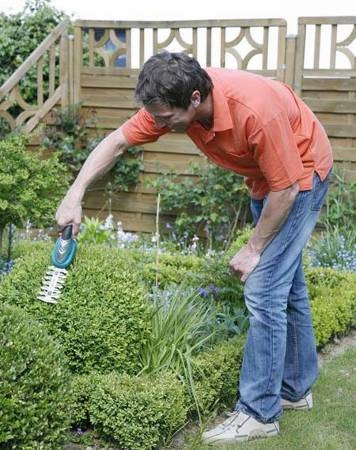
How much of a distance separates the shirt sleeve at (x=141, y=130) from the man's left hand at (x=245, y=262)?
0.66 meters

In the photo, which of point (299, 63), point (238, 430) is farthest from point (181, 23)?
point (238, 430)

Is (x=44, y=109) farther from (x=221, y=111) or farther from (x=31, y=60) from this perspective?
(x=221, y=111)

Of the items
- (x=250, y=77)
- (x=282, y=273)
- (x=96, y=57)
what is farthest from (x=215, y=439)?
(x=96, y=57)

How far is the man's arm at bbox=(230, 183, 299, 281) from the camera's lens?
2859 millimetres

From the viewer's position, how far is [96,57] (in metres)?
8.36

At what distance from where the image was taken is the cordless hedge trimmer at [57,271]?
9.98 feet

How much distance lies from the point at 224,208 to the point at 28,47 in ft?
11.8

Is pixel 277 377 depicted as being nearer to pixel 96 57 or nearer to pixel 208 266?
pixel 208 266

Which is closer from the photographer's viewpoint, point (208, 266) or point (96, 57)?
point (208, 266)

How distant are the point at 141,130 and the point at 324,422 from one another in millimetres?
1698

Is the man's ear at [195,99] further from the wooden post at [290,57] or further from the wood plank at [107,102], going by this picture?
the wood plank at [107,102]

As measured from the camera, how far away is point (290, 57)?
6.86m

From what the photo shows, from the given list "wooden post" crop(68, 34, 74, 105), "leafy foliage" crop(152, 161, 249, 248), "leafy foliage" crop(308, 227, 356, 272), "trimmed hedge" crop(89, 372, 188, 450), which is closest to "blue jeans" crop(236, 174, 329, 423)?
"trimmed hedge" crop(89, 372, 188, 450)

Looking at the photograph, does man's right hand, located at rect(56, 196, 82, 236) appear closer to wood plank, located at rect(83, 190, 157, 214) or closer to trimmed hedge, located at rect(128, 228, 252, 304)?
trimmed hedge, located at rect(128, 228, 252, 304)
